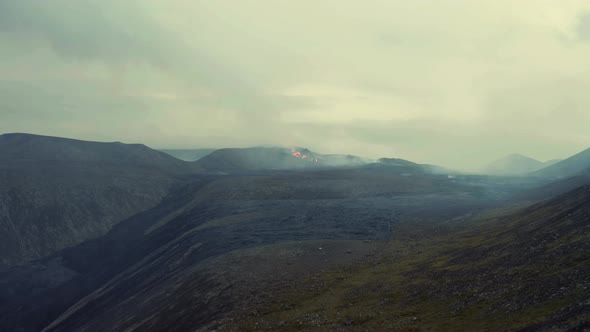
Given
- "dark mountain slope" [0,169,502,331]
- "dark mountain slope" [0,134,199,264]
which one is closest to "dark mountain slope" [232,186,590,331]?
"dark mountain slope" [0,169,502,331]

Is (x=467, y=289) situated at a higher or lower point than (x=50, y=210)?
higher

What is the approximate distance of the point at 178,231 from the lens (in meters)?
138

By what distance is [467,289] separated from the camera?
46000mm

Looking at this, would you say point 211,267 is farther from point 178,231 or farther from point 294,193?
point 294,193

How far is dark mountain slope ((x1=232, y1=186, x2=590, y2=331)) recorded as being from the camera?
34.7 metres

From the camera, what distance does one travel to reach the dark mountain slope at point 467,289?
114 ft

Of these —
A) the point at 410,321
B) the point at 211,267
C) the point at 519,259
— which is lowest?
the point at 211,267

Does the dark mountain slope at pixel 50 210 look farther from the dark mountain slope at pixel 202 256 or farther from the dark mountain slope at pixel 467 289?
A: the dark mountain slope at pixel 467 289

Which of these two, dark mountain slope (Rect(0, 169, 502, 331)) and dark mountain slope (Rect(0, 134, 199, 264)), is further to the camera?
dark mountain slope (Rect(0, 134, 199, 264))

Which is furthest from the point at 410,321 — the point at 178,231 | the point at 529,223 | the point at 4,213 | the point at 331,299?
the point at 4,213

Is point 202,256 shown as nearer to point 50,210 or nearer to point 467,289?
point 467,289

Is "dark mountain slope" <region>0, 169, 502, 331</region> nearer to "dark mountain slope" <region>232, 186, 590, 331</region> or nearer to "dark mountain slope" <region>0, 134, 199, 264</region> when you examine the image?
"dark mountain slope" <region>232, 186, 590, 331</region>

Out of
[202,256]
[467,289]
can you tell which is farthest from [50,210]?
[467,289]

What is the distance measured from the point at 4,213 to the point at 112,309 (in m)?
109
